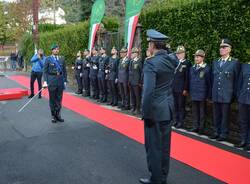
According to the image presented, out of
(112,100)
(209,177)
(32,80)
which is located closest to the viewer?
(209,177)

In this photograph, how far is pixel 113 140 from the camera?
8086 mm

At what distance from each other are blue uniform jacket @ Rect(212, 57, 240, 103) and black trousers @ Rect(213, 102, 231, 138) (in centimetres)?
16

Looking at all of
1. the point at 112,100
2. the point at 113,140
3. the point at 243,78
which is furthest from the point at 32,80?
the point at 243,78

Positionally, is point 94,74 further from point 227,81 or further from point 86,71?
point 227,81

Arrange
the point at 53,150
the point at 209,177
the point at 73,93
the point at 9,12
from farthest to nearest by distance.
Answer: the point at 9,12, the point at 73,93, the point at 53,150, the point at 209,177

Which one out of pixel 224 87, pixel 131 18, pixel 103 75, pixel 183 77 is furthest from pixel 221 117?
pixel 103 75

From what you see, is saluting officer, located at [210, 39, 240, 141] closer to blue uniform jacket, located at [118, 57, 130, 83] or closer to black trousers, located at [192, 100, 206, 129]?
black trousers, located at [192, 100, 206, 129]

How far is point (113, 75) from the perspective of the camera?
41.5 feet

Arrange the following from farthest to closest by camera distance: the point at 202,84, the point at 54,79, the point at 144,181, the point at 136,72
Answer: the point at 136,72 < the point at 54,79 < the point at 202,84 < the point at 144,181

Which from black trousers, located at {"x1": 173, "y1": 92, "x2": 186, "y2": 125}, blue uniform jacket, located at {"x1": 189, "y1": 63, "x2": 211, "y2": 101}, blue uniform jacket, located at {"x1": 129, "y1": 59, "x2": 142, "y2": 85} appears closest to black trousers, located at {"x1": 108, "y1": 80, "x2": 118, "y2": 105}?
blue uniform jacket, located at {"x1": 129, "y1": 59, "x2": 142, "y2": 85}

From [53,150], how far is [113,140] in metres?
1.31

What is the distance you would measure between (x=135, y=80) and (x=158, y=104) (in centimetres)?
590

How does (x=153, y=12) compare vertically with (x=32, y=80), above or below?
above

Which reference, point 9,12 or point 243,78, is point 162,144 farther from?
point 9,12
